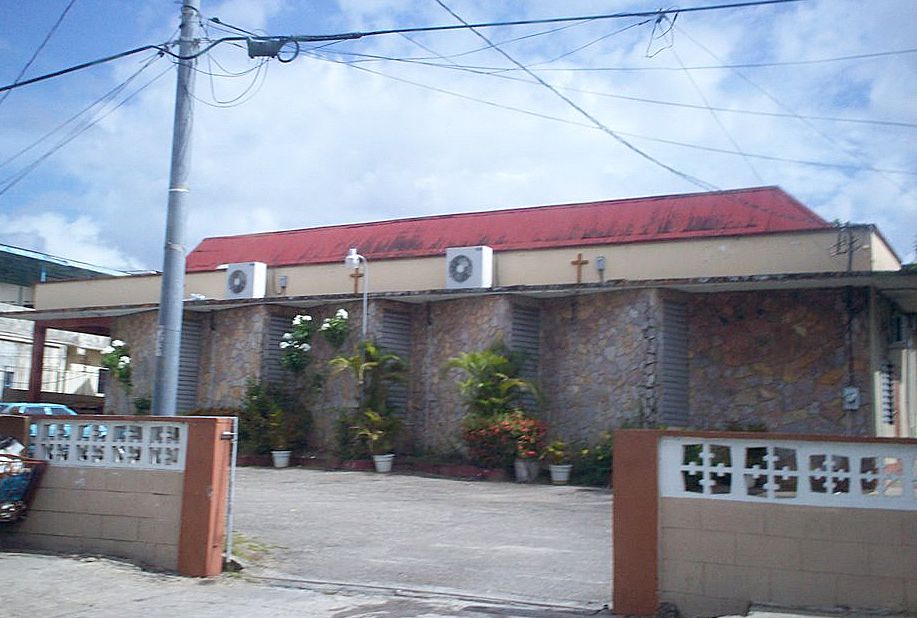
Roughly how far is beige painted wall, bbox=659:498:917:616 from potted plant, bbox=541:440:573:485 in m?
9.85

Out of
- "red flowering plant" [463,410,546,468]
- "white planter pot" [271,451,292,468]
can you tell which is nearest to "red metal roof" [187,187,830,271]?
"red flowering plant" [463,410,546,468]

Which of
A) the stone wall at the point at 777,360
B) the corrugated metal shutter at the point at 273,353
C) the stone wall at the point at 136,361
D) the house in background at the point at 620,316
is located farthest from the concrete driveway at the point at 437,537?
the stone wall at the point at 136,361

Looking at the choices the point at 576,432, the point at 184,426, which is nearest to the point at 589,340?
the point at 576,432

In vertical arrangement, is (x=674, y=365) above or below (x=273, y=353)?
below

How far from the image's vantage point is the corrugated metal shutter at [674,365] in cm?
1708

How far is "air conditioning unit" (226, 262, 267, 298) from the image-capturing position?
22.3 meters

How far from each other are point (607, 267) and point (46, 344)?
957 inches

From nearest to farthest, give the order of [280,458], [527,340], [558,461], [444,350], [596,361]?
[558,461] < [596,361] < [527,340] < [280,458] < [444,350]

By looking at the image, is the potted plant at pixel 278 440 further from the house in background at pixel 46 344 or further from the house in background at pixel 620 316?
the house in background at pixel 46 344

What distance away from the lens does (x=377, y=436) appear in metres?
18.7

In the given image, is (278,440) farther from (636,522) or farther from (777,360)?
(636,522)

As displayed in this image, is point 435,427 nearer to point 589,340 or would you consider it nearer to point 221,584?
point 589,340

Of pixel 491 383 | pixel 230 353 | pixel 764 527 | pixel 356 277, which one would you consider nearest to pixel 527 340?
pixel 491 383

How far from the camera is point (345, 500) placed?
45.4 ft
